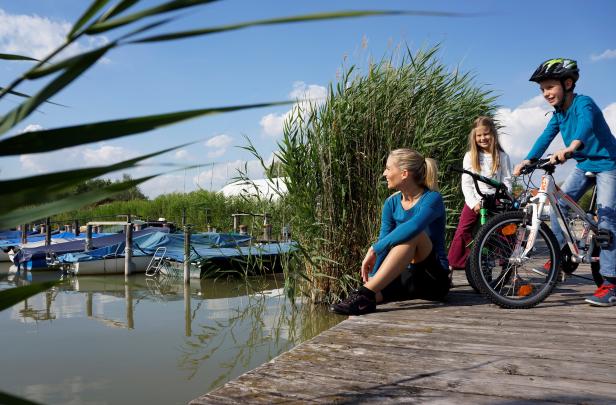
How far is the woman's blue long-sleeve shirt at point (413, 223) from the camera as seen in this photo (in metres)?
3.12

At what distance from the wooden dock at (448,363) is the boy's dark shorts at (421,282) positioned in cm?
24

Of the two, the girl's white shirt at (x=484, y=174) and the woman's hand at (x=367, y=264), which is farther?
the girl's white shirt at (x=484, y=174)

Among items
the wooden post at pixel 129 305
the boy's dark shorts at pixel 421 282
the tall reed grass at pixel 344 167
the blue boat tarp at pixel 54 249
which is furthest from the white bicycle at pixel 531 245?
the blue boat tarp at pixel 54 249

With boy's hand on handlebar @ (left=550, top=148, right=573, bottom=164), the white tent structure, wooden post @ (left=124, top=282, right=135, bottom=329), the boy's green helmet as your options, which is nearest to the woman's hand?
boy's hand on handlebar @ (left=550, top=148, right=573, bottom=164)

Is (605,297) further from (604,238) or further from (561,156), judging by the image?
(561,156)

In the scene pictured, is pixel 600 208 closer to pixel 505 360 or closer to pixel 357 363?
pixel 505 360

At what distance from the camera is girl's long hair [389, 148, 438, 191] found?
333cm

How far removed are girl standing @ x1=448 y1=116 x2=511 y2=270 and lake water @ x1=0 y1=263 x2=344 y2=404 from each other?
191 centimetres

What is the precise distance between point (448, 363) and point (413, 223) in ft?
3.77

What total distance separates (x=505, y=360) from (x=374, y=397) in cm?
70

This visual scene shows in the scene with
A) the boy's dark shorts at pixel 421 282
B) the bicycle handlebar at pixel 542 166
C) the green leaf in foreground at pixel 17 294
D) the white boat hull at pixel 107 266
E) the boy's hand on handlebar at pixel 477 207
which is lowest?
the white boat hull at pixel 107 266

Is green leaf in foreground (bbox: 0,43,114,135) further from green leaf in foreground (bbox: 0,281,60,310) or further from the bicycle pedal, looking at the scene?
the bicycle pedal

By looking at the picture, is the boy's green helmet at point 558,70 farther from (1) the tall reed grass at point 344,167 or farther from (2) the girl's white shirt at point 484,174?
(1) the tall reed grass at point 344,167

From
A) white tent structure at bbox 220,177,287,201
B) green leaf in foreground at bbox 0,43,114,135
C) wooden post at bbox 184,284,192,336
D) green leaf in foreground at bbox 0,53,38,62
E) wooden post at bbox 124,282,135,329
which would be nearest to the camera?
green leaf in foreground at bbox 0,43,114,135
